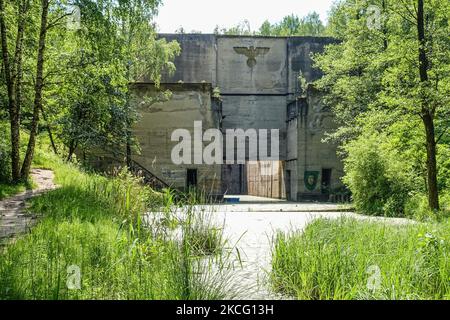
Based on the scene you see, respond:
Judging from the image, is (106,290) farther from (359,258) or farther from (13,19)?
(13,19)

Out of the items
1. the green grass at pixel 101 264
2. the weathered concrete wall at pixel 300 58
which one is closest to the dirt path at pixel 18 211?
the green grass at pixel 101 264

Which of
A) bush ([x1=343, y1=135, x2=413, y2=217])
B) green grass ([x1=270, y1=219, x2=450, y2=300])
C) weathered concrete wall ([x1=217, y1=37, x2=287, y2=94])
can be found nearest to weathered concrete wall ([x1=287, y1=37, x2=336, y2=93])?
weathered concrete wall ([x1=217, y1=37, x2=287, y2=94])

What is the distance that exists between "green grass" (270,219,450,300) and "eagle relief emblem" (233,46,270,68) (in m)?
23.6

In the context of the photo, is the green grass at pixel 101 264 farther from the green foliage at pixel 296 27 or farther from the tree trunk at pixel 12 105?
the green foliage at pixel 296 27

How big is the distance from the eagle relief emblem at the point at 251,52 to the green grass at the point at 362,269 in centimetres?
2358

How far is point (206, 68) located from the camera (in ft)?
92.8

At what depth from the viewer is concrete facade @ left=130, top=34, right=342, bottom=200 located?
75.8 feet

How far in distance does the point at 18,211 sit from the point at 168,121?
1563cm

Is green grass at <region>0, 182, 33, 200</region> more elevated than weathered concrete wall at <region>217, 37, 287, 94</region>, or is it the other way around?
weathered concrete wall at <region>217, 37, 287, 94</region>

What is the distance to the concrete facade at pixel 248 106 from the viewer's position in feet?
75.8

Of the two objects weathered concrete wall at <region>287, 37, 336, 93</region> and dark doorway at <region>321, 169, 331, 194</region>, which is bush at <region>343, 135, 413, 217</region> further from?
weathered concrete wall at <region>287, 37, 336, 93</region>

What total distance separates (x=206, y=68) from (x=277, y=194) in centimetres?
990

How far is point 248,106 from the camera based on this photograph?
91.6ft
